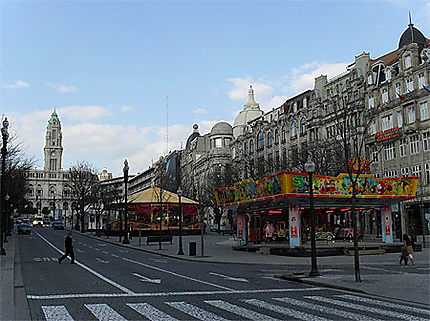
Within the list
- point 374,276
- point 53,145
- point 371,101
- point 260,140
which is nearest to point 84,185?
point 260,140

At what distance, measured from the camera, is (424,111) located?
49312 mm

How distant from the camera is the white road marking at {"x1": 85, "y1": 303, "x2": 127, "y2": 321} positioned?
10156 mm

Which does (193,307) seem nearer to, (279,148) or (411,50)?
(411,50)

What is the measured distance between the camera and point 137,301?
12.4m

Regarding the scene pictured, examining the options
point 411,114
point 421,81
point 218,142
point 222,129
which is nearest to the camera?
point 421,81

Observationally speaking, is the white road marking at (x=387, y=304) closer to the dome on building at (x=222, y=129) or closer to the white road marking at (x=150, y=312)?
the white road marking at (x=150, y=312)

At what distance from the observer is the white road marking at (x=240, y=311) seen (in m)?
10.3

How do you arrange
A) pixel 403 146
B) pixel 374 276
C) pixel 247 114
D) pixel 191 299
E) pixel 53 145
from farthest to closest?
pixel 53 145 < pixel 247 114 < pixel 403 146 < pixel 374 276 < pixel 191 299

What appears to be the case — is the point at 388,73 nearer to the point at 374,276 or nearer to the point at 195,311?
A: the point at 374,276

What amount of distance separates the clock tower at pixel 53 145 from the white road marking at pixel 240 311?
190 m

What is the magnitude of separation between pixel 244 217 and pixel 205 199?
39.3 metres

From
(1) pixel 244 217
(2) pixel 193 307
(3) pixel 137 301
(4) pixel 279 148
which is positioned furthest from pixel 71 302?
(4) pixel 279 148

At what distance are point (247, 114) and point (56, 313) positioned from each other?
289 ft

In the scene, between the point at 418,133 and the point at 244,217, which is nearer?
the point at 244,217
